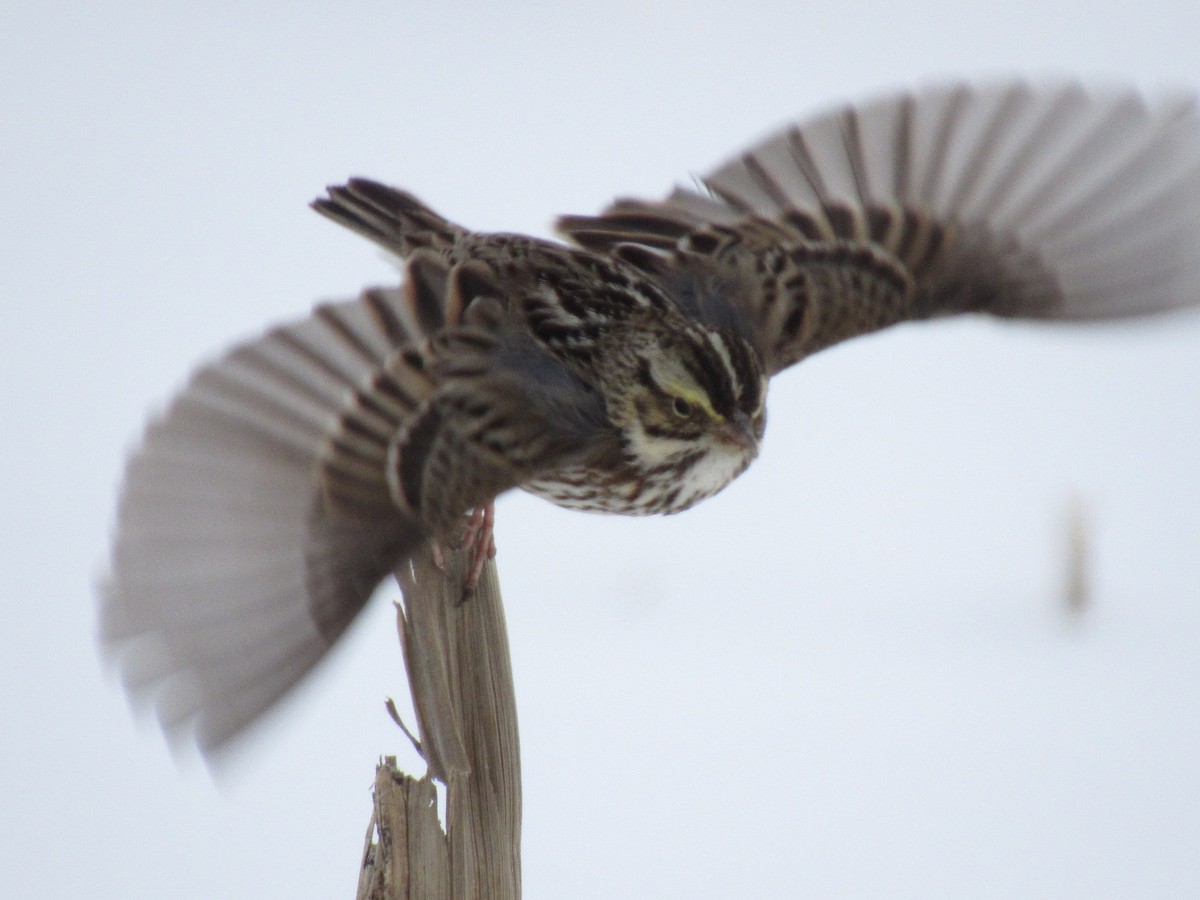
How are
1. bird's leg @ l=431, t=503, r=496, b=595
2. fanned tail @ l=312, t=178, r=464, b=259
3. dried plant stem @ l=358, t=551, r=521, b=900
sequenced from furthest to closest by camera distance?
fanned tail @ l=312, t=178, r=464, b=259 → bird's leg @ l=431, t=503, r=496, b=595 → dried plant stem @ l=358, t=551, r=521, b=900

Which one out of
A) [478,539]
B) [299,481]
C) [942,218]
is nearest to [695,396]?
[478,539]

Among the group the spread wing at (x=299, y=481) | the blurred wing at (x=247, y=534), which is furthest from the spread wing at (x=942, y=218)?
the blurred wing at (x=247, y=534)

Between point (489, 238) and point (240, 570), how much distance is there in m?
0.86

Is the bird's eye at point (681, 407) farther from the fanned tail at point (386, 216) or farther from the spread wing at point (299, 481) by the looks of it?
the fanned tail at point (386, 216)

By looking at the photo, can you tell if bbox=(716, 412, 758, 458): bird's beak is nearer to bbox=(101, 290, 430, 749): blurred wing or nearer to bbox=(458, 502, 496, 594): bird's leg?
bbox=(458, 502, 496, 594): bird's leg

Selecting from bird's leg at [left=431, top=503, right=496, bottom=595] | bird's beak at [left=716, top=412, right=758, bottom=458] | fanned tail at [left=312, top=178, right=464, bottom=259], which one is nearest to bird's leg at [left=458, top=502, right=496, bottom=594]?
bird's leg at [left=431, top=503, right=496, bottom=595]

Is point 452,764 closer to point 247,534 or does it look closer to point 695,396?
point 247,534

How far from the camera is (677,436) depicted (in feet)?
8.77

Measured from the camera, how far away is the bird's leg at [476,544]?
2.39 meters

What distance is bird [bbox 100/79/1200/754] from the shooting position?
7.45 feet

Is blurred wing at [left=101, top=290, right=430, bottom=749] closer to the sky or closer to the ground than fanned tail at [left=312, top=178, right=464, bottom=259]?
closer to the ground

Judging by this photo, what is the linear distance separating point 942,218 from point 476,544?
4.41 feet

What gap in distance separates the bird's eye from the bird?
0.01 m

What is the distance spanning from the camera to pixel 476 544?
2.46 meters
